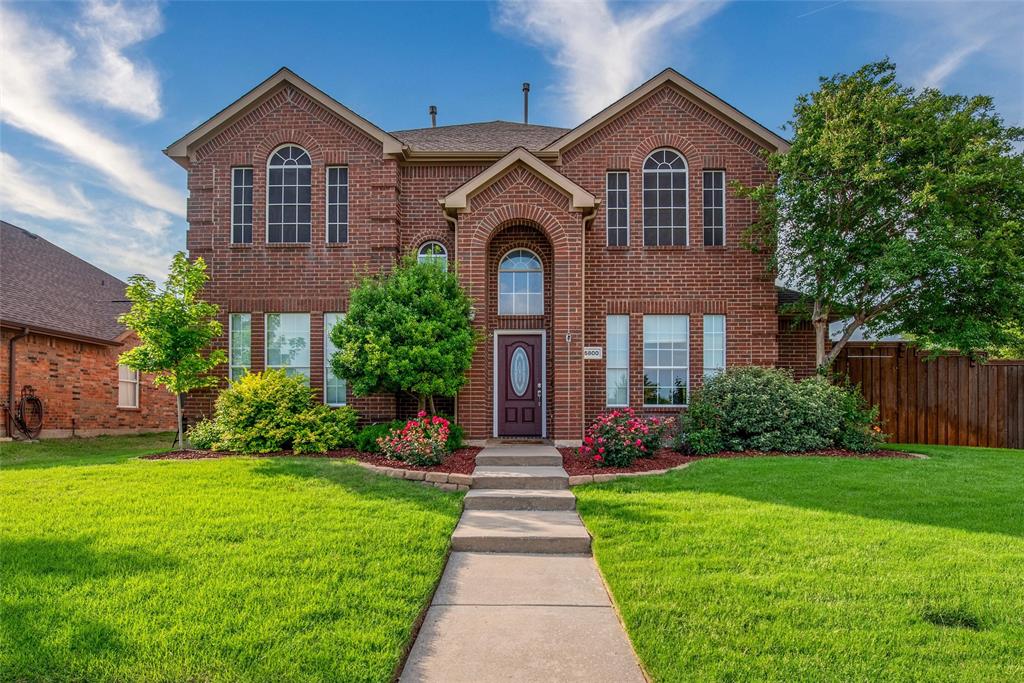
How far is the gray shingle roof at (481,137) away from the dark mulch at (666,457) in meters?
7.37

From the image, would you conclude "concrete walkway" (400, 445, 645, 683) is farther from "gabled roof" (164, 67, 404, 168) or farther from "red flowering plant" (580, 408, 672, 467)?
"gabled roof" (164, 67, 404, 168)

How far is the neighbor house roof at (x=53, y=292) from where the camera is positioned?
15.4 metres

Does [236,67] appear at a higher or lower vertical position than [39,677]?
higher

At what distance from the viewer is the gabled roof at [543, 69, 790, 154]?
1294 cm

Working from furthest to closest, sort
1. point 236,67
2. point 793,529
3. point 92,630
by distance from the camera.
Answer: point 236,67 < point 793,529 < point 92,630

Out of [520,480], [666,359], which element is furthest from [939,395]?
[520,480]

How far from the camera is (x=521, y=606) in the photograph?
456 cm

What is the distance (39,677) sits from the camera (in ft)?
10.7

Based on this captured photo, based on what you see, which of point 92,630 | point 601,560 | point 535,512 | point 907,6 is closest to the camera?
point 92,630

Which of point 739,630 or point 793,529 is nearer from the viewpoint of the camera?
point 739,630

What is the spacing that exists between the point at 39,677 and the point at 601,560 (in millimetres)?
4122

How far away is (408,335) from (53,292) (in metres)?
14.1

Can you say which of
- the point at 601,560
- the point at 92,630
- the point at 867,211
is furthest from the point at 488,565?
the point at 867,211

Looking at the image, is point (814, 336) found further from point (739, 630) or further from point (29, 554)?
point (29, 554)
